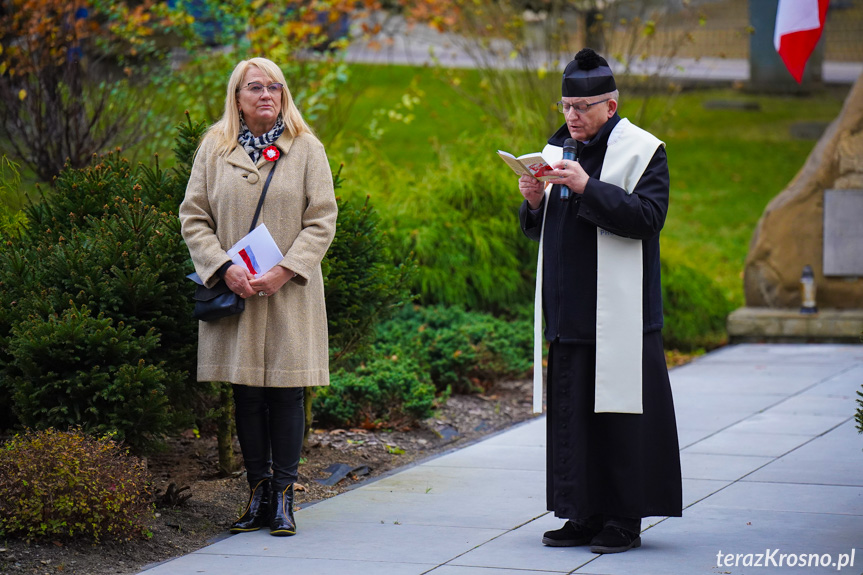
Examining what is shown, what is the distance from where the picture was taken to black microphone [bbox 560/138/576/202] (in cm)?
443

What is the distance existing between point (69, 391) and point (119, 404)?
8.7 inches

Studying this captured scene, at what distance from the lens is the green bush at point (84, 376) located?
471cm

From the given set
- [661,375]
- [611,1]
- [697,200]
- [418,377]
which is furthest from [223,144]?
[697,200]

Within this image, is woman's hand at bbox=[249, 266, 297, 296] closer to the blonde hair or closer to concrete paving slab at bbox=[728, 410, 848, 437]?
the blonde hair

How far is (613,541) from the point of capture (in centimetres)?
445

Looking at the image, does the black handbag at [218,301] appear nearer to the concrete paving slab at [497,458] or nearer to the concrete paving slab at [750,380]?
the concrete paving slab at [497,458]

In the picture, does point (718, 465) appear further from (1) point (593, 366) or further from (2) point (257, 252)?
(2) point (257, 252)

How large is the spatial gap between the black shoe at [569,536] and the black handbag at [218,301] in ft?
5.25

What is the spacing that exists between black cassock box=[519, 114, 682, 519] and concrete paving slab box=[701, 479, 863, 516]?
2.88 ft

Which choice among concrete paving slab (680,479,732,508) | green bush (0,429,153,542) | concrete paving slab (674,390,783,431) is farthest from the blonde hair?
concrete paving slab (674,390,783,431)

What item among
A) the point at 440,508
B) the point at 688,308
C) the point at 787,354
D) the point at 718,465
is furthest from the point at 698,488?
the point at 688,308

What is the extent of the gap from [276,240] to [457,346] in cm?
392

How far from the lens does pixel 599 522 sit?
4.64 metres

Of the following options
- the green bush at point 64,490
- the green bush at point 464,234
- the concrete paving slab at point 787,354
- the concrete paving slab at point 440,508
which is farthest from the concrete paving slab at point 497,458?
the concrete paving slab at point 787,354
